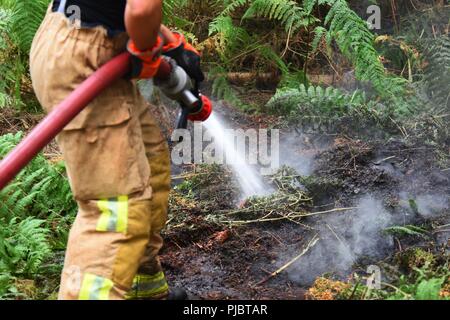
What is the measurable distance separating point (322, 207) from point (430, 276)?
3.15 feet

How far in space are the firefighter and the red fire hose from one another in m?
0.09

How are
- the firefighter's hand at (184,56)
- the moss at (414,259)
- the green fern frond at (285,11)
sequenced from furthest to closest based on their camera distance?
the green fern frond at (285,11), the moss at (414,259), the firefighter's hand at (184,56)

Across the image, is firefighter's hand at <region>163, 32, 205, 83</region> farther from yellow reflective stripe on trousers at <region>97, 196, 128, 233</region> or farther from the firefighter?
yellow reflective stripe on trousers at <region>97, 196, 128, 233</region>

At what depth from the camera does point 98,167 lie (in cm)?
234

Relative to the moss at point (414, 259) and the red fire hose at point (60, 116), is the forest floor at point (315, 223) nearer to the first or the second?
the moss at point (414, 259)

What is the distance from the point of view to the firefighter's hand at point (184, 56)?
276 cm

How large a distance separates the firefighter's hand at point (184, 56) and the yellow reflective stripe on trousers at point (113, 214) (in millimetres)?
770

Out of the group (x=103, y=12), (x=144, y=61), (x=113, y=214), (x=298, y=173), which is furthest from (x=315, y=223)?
(x=103, y=12)

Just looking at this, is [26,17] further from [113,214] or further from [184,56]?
[113,214]

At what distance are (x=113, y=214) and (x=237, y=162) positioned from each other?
190 centimetres

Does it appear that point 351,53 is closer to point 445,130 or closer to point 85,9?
point 445,130

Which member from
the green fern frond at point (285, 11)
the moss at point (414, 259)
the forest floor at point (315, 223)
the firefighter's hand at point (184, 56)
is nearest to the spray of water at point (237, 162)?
the forest floor at point (315, 223)
